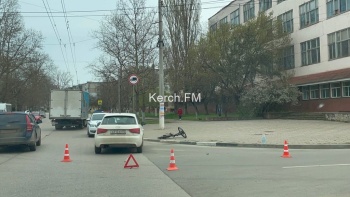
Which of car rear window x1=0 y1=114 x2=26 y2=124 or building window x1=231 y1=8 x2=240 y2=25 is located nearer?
car rear window x1=0 y1=114 x2=26 y2=124

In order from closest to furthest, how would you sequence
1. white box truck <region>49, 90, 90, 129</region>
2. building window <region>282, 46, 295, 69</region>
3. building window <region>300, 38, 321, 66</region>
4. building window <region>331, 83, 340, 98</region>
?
1. white box truck <region>49, 90, 90, 129</region>
2. building window <region>331, 83, 340, 98</region>
3. building window <region>300, 38, 321, 66</region>
4. building window <region>282, 46, 295, 69</region>

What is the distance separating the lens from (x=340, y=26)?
36.5m

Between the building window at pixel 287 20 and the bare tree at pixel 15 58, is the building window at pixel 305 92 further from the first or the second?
the bare tree at pixel 15 58

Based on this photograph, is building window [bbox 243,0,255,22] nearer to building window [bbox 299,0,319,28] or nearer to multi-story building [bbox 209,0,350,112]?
multi-story building [bbox 209,0,350,112]

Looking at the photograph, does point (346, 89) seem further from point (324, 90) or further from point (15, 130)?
point (15, 130)

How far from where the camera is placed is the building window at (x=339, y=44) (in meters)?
35.7

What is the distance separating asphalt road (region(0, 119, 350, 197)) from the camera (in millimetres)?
8055

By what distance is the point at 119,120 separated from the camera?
15.6 metres

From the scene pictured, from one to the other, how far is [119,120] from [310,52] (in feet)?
102

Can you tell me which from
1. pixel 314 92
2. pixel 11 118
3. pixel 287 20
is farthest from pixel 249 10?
pixel 11 118

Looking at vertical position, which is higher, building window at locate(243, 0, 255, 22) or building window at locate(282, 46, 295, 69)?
building window at locate(243, 0, 255, 22)

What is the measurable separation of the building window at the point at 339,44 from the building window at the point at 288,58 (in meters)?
6.85

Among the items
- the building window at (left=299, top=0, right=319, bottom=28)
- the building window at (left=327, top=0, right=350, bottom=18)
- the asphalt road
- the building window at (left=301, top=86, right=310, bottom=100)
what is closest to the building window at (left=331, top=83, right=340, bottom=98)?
the building window at (left=301, top=86, right=310, bottom=100)

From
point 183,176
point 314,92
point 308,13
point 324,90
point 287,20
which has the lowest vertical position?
point 183,176
